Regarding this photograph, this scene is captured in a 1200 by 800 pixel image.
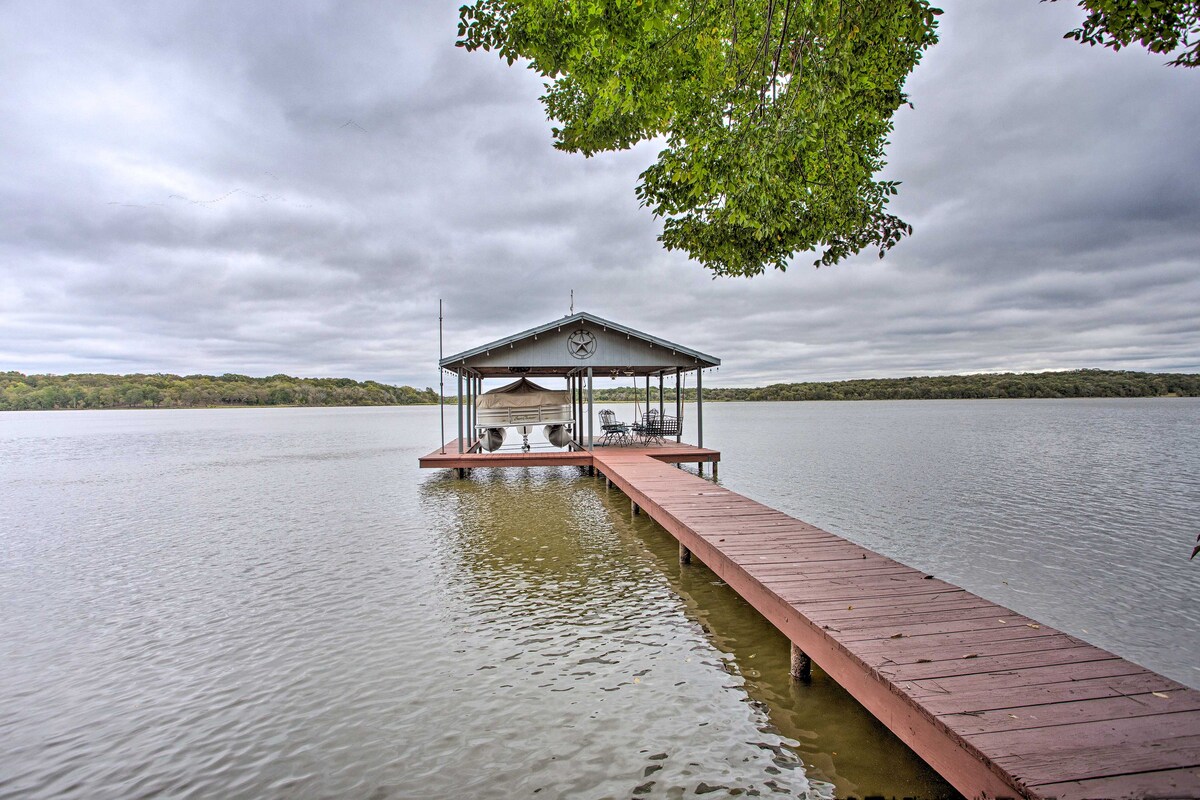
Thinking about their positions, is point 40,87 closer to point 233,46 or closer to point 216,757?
point 233,46

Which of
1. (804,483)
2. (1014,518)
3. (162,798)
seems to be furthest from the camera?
(804,483)

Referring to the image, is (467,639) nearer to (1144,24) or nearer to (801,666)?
(801,666)

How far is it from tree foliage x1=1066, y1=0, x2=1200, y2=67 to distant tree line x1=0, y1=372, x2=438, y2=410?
98.3 meters

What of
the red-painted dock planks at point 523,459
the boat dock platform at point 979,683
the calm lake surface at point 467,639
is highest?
the boat dock platform at point 979,683

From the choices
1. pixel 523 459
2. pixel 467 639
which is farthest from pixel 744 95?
pixel 523 459

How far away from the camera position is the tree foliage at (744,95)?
4781mm

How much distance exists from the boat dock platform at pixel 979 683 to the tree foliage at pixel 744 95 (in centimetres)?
318

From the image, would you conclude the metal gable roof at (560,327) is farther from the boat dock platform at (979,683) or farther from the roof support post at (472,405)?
the boat dock platform at (979,683)

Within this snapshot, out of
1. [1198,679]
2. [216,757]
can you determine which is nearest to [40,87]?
[216,757]

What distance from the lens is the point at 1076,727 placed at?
2.37m

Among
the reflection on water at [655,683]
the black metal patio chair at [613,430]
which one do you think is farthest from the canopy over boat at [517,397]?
the reflection on water at [655,683]

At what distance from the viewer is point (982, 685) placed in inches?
108

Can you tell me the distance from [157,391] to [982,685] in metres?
103

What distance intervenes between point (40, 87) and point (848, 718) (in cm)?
2502
